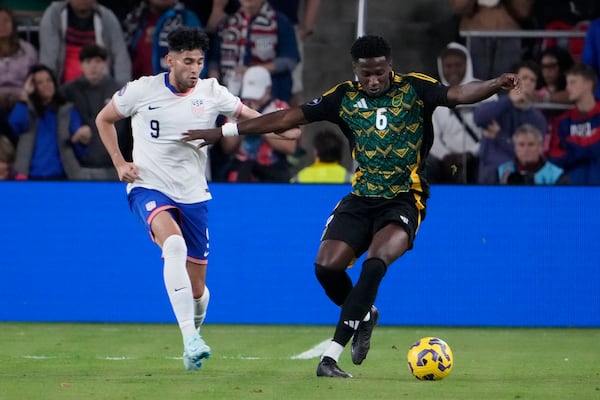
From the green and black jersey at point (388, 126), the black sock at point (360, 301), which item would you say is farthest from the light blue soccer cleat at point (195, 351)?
the green and black jersey at point (388, 126)

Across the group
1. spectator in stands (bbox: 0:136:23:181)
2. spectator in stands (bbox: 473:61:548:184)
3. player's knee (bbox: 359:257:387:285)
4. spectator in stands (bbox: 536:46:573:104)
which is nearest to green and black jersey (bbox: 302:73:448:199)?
player's knee (bbox: 359:257:387:285)

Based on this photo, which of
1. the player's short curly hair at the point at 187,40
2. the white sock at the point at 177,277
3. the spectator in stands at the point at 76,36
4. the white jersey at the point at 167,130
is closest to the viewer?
the white sock at the point at 177,277

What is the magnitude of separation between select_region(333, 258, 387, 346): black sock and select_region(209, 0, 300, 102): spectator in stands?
5725mm

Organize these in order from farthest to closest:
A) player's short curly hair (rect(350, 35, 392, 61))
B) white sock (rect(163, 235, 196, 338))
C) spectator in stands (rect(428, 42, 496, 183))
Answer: spectator in stands (rect(428, 42, 496, 183)), white sock (rect(163, 235, 196, 338)), player's short curly hair (rect(350, 35, 392, 61))

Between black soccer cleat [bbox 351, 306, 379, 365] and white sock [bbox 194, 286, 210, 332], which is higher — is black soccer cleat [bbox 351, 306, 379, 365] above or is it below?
above

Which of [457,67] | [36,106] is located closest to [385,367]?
[457,67]

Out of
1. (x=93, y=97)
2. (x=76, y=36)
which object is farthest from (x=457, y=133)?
(x=76, y=36)

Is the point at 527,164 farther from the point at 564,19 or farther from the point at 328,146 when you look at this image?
the point at 328,146

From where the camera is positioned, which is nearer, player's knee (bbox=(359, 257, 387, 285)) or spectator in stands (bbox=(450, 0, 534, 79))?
player's knee (bbox=(359, 257, 387, 285))

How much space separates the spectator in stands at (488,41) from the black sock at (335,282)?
5372mm

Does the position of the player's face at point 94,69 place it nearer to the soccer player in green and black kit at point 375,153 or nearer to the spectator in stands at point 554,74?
the spectator in stands at point 554,74

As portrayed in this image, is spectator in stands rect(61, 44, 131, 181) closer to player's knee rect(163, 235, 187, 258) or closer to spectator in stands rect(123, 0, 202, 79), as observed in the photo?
spectator in stands rect(123, 0, 202, 79)

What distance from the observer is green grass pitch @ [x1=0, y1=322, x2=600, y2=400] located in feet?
23.7

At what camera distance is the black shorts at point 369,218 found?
26.7 feet
